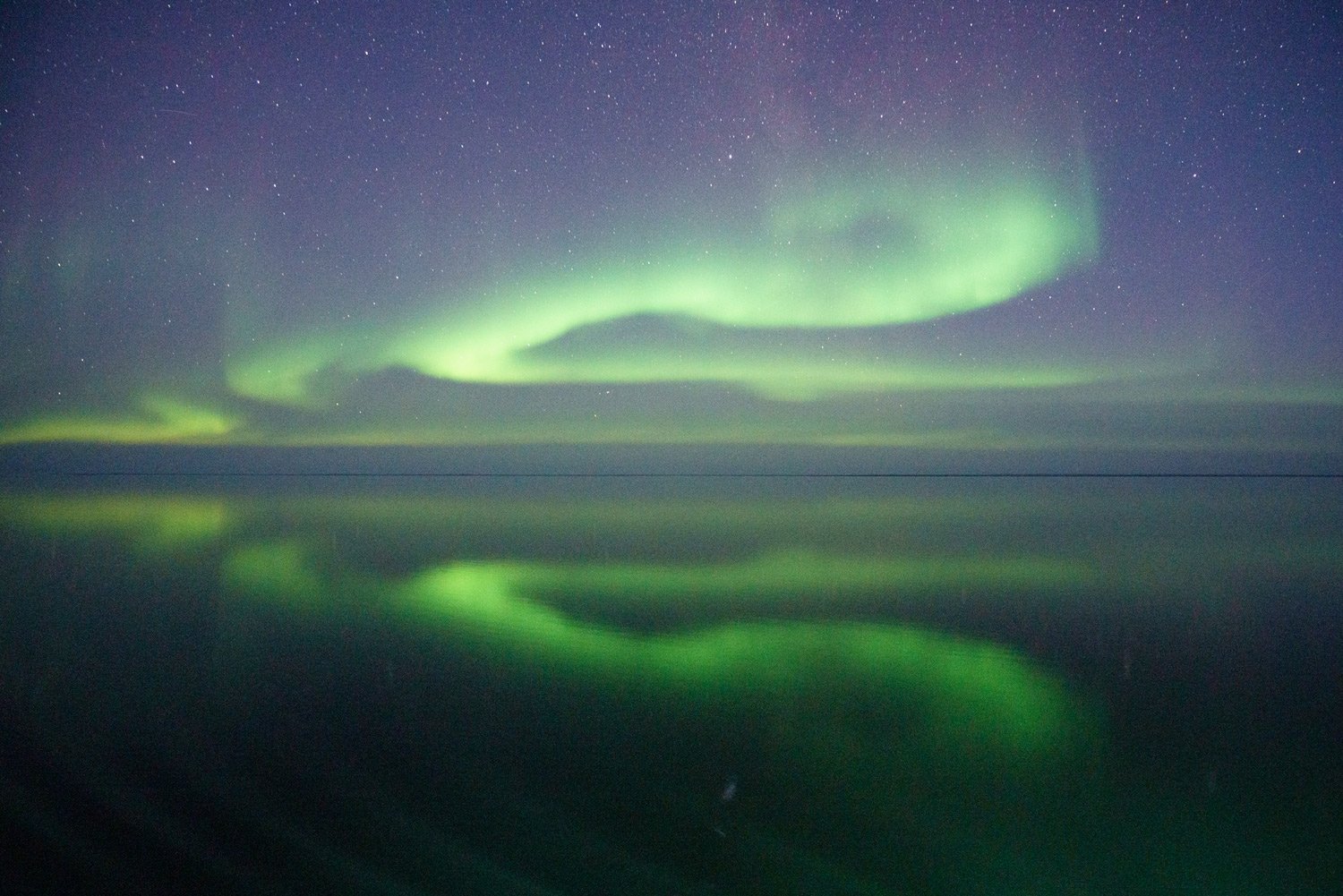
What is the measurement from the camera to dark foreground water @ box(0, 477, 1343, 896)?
4.02 m

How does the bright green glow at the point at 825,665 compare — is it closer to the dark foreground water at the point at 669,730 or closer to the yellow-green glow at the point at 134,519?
the dark foreground water at the point at 669,730

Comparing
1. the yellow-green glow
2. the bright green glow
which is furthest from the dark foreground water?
the yellow-green glow

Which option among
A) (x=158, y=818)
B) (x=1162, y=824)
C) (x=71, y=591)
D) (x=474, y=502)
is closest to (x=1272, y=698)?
(x=1162, y=824)

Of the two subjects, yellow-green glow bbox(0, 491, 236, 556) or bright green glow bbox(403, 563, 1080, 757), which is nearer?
bright green glow bbox(403, 563, 1080, 757)

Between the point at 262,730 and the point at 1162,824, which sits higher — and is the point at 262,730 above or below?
above

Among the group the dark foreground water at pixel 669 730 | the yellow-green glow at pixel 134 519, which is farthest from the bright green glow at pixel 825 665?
the yellow-green glow at pixel 134 519

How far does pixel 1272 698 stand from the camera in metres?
6.80

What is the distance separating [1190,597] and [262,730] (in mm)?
10304

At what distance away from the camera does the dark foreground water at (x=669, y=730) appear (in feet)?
13.2

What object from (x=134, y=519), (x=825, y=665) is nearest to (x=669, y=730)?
(x=825, y=665)

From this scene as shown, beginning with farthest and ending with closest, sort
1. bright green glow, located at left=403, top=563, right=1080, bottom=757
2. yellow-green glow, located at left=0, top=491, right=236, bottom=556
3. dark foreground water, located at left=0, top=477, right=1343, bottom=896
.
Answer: yellow-green glow, located at left=0, top=491, right=236, bottom=556, bright green glow, located at left=403, top=563, right=1080, bottom=757, dark foreground water, located at left=0, top=477, right=1343, bottom=896

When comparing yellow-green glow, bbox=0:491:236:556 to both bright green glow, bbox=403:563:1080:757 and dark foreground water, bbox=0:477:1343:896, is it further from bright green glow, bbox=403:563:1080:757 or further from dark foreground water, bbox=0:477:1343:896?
bright green glow, bbox=403:563:1080:757

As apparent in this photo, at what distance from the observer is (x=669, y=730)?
584 centimetres

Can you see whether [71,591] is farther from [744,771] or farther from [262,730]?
[744,771]
